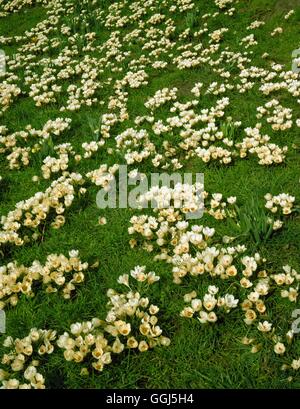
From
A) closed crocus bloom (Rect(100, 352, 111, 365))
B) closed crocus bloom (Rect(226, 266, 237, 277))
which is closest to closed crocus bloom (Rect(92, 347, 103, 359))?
closed crocus bloom (Rect(100, 352, 111, 365))

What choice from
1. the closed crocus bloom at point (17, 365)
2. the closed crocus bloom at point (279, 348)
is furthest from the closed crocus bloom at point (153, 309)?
the closed crocus bloom at point (17, 365)

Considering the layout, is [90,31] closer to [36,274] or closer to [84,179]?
[84,179]

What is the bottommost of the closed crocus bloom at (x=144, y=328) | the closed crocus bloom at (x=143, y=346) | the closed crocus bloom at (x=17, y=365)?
the closed crocus bloom at (x=17, y=365)

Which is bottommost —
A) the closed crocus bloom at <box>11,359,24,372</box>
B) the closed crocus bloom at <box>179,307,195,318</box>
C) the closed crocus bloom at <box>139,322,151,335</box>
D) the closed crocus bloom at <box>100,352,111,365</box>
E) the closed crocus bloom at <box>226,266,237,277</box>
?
the closed crocus bloom at <box>11,359,24,372</box>

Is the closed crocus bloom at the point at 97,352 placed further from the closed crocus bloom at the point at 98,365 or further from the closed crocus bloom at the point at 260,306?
the closed crocus bloom at the point at 260,306

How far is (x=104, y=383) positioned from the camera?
3.38 meters

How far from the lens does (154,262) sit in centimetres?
442

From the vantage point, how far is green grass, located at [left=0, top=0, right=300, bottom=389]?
338 centimetres

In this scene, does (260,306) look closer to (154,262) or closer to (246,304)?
(246,304)

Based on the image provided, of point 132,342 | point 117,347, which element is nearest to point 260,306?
point 132,342

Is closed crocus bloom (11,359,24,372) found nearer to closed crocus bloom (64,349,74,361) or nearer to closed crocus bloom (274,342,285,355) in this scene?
closed crocus bloom (64,349,74,361)

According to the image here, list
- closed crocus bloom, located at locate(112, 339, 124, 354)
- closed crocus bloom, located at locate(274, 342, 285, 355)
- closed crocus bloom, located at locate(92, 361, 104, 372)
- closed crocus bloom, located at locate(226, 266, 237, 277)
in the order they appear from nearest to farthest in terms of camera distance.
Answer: closed crocus bloom, located at locate(274, 342, 285, 355)
closed crocus bloom, located at locate(92, 361, 104, 372)
closed crocus bloom, located at locate(112, 339, 124, 354)
closed crocus bloom, located at locate(226, 266, 237, 277)

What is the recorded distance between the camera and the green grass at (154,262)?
338 centimetres

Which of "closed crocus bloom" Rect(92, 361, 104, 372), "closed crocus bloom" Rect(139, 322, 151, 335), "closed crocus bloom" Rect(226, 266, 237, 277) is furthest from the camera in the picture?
"closed crocus bloom" Rect(226, 266, 237, 277)
